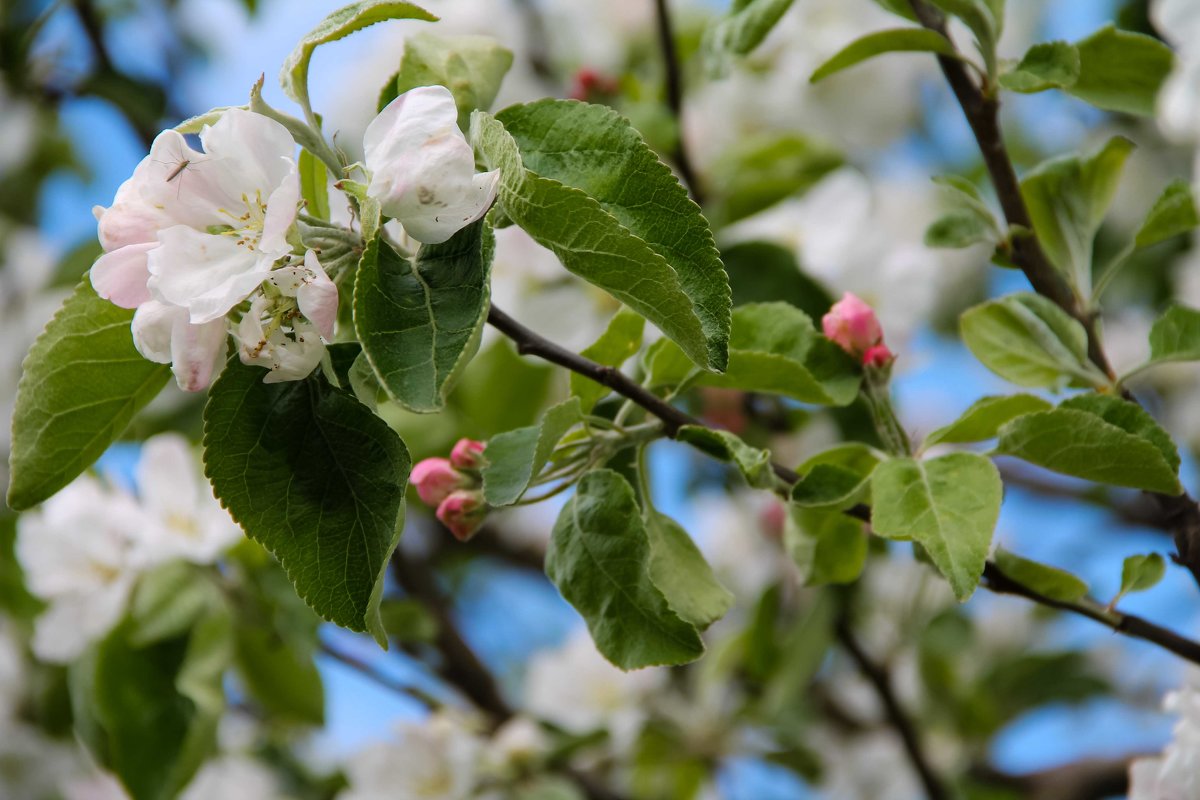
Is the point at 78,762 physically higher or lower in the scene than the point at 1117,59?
lower

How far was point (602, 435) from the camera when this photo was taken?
25.0 inches

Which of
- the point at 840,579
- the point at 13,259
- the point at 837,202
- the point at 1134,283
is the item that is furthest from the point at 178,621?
the point at 1134,283

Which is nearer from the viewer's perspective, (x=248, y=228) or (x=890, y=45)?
(x=248, y=228)

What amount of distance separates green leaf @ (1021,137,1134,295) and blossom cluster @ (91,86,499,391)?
0.40 meters

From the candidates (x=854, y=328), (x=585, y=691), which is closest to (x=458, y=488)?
(x=854, y=328)

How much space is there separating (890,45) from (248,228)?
1.28ft

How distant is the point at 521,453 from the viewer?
1.99 feet

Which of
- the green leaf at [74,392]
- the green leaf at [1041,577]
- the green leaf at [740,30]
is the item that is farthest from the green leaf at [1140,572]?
the green leaf at [74,392]

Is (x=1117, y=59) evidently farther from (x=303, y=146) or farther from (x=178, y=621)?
(x=178, y=621)

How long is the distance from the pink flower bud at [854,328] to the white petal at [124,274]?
1.10ft

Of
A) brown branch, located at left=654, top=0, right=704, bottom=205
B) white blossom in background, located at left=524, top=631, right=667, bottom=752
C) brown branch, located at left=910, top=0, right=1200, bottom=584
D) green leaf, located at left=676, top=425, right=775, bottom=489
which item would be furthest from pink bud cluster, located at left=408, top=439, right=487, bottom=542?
white blossom in background, located at left=524, top=631, right=667, bottom=752

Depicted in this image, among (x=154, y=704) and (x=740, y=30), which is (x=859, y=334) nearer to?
(x=740, y=30)

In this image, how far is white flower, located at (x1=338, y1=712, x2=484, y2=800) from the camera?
117 cm

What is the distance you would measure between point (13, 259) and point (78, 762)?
2.27 ft
